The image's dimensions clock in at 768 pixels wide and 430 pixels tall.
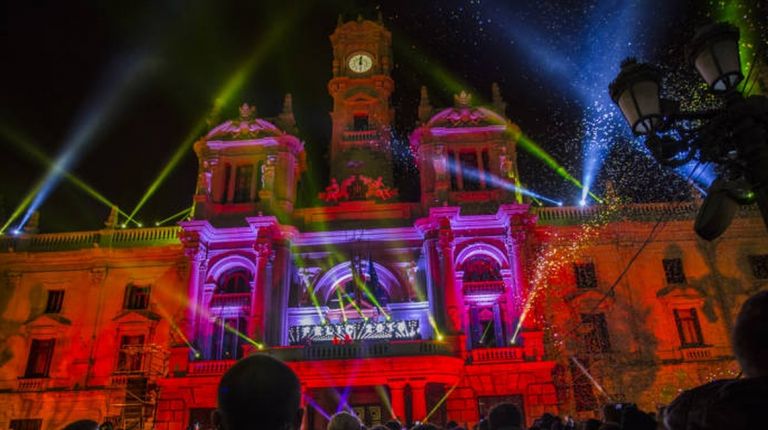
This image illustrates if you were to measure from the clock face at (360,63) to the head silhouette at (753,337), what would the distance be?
35.3 m

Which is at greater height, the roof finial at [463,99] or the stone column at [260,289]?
the roof finial at [463,99]

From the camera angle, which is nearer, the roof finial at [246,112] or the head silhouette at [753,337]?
the head silhouette at [753,337]

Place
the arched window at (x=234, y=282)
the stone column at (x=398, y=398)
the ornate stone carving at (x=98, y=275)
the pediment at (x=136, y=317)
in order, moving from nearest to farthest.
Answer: the stone column at (x=398, y=398)
the pediment at (x=136, y=317)
the arched window at (x=234, y=282)
the ornate stone carving at (x=98, y=275)

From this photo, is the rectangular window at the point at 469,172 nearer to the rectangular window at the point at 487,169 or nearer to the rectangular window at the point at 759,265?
the rectangular window at the point at 487,169

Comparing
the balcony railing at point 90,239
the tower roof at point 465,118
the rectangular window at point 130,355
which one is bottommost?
the rectangular window at point 130,355

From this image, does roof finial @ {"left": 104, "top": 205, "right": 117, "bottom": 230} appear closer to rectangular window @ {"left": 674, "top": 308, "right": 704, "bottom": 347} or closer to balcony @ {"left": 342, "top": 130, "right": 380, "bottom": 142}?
balcony @ {"left": 342, "top": 130, "right": 380, "bottom": 142}

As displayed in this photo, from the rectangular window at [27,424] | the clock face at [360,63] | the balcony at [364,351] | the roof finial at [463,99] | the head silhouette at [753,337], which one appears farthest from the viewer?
the clock face at [360,63]

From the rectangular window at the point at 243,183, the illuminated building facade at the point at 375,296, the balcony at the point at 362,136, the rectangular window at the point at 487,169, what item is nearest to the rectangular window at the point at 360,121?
the balcony at the point at 362,136

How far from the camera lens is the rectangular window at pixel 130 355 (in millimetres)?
27750

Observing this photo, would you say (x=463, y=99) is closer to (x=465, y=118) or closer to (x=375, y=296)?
(x=465, y=118)

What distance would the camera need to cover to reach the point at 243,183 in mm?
31797

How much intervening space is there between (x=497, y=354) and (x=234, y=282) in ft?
47.8

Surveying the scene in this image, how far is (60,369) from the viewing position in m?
28.2

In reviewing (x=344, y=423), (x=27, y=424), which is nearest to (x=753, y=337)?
(x=344, y=423)
